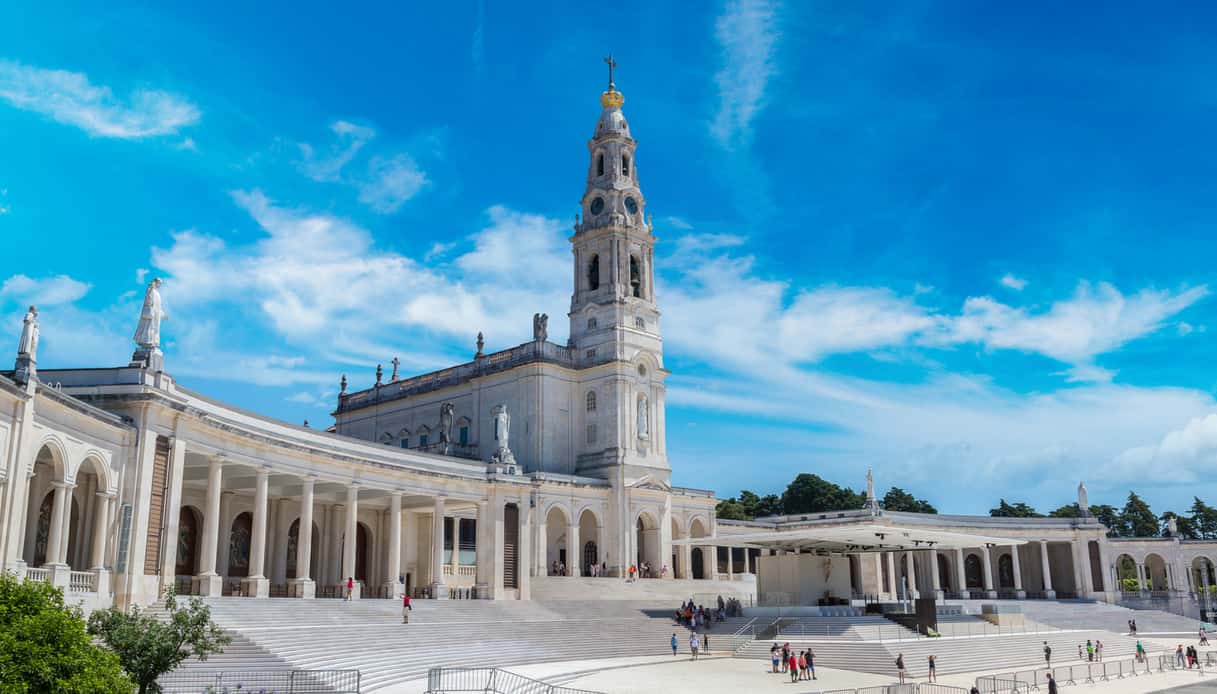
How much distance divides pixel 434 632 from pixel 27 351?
17110 millimetres

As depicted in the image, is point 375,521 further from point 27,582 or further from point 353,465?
point 27,582

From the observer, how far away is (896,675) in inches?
1422

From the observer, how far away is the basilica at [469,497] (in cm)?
2998

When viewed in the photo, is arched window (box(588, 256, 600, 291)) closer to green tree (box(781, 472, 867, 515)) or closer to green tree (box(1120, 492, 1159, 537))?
green tree (box(781, 472, 867, 515))

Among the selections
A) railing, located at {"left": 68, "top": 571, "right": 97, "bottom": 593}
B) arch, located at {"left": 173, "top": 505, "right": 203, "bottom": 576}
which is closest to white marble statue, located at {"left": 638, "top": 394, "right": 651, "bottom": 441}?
arch, located at {"left": 173, "top": 505, "right": 203, "bottom": 576}

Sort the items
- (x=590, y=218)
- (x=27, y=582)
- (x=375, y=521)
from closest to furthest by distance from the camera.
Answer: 1. (x=27, y=582)
2. (x=375, y=521)
3. (x=590, y=218)

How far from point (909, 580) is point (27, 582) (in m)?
74.8

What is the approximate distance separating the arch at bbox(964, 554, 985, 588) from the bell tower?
127 feet

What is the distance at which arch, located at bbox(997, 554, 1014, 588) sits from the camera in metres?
90.4

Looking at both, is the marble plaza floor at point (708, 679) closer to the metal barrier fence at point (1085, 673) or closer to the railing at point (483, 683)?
the metal barrier fence at point (1085, 673)

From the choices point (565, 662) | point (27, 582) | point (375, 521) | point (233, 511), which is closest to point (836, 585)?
point (565, 662)

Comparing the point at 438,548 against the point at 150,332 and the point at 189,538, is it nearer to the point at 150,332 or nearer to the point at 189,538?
the point at 189,538

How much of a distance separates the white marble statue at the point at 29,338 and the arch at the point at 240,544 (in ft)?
63.6

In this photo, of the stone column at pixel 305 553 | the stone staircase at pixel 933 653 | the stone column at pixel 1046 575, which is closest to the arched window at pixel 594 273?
the stone staircase at pixel 933 653
